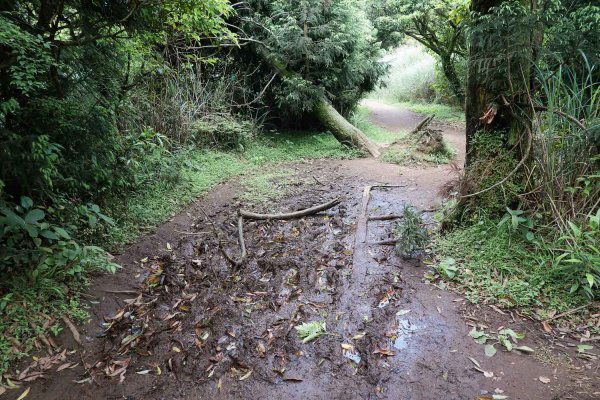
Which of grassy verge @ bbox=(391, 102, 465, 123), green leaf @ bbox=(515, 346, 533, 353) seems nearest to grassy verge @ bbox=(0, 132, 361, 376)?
green leaf @ bbox=(515, 346, 533, 353)

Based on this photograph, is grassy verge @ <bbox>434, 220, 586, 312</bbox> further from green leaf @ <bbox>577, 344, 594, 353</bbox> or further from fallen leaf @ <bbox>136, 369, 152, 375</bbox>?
fallen leaf @ <bbox>136, 369, 152, 375</bbox>

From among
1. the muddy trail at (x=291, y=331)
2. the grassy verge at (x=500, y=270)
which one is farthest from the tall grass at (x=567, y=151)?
the muddy trail at (x=291, y=331)

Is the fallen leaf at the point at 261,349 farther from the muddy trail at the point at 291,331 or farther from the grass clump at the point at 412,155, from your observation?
the grass clump at the point at 412,155

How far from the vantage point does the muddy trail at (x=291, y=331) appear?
2.44 meters

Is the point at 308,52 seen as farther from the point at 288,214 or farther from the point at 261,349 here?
the point at 261,349

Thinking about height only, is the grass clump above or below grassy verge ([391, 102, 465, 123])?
below

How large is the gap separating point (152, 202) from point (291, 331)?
9.69 feet

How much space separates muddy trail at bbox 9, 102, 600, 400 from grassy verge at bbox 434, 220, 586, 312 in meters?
0.17

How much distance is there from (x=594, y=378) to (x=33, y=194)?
4.47 m

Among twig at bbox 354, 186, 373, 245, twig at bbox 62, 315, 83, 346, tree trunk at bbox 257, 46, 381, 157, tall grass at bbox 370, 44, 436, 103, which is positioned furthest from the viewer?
tall grass at bbox 370, 44, 436, 103

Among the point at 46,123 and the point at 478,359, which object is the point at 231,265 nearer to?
the point at 46,123

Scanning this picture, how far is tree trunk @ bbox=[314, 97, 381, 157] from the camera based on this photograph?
834 centimetres

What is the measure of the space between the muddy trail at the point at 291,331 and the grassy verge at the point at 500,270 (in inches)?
6.8

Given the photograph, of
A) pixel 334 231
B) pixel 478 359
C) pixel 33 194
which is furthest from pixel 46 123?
pixel 478 359
